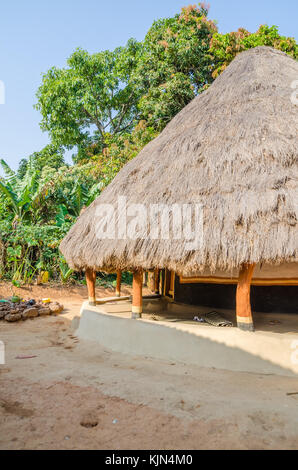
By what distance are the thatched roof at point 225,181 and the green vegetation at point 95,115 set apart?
4.59 meters

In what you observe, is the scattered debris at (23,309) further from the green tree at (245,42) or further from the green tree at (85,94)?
the green tree at (85,94)

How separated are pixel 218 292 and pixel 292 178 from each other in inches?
118

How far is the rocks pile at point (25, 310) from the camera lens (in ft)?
22.0

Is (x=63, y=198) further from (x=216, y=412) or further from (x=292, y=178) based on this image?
(x=216, y=412)

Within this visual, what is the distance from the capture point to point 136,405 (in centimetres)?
280

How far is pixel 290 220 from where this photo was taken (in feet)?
12.4

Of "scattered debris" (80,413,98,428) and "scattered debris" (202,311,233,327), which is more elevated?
"scattered debris" (202,311,233,327)

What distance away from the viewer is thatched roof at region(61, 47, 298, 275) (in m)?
3.84

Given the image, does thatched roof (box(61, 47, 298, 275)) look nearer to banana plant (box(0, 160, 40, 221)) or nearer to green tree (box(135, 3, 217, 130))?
banana plant (box(0, 160, 40, 221))

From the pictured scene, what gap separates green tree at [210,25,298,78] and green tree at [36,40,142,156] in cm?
537

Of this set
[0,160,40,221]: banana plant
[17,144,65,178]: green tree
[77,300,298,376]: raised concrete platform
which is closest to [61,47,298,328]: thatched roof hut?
[77,300,298,376]: raised concrete platform

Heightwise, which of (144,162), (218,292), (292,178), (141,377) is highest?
(144,162)

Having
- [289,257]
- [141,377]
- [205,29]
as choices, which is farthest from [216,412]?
[205,29]

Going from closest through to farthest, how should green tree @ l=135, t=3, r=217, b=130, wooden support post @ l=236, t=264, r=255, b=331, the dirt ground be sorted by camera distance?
the dirt ground
wooden support post @ l=236, t=264, r=255, b=331
green tree @ l=135, t=3, r=217, b=130
